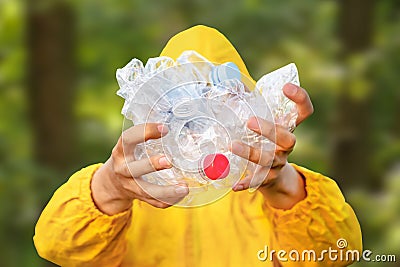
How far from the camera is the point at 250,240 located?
0.84 metres

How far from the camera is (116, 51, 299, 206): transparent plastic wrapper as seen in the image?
2.21ft

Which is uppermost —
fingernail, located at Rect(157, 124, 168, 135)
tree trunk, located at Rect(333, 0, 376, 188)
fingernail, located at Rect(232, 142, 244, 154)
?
fingernail, located at Rect(157, 124, 168, 135)

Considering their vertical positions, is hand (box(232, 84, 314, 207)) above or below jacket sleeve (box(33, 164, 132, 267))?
above

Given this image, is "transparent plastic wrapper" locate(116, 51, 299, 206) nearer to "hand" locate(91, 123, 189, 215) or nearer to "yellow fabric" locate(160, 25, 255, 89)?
"hand" locate(91, 123, 189, 215)

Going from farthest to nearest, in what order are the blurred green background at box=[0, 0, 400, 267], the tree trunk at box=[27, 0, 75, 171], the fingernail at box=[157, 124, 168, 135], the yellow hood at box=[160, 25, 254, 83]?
the tree trunk at box=[27, 0, 75, 171] → the blurred green background at box=[0, 0, 400, 267] → the yellow hood at box=[160, 25, 254, 83] → the fingernail at box=[157, 124, 168, 135]

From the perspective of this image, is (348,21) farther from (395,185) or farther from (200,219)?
(200,219)

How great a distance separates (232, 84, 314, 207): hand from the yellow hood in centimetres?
21

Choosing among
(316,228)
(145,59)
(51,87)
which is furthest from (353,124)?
(316,228)

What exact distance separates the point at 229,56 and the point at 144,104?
0.80 feet

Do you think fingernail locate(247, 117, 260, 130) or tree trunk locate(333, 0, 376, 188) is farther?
tree trunk locate(333, 0, 376, 188)

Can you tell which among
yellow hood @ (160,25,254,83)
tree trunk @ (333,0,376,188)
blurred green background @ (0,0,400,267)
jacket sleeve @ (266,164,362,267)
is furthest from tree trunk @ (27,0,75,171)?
jacket sleeve @ (266,164,362,267)

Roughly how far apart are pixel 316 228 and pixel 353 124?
1.39 m

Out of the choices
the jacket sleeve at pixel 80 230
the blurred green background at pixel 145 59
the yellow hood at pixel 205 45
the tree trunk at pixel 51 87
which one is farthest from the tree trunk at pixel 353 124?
the jacket sleeve at pixel 80 230

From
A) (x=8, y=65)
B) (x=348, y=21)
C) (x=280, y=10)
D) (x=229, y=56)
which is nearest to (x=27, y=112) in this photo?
(x=8, y=65)
